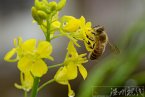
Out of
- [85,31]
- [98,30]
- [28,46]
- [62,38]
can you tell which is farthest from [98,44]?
[62,38]

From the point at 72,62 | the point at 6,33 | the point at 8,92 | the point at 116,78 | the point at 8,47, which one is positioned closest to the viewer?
the point at 72,62

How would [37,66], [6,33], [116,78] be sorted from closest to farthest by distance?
1. [37,66]
2. [116,78]
3. [6,33]

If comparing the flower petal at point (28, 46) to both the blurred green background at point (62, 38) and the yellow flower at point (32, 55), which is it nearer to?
the yellow flower at point (32, 55)

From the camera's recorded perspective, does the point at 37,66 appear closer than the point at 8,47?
Yes

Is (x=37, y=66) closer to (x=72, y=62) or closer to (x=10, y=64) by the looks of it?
(x=72, y=62)

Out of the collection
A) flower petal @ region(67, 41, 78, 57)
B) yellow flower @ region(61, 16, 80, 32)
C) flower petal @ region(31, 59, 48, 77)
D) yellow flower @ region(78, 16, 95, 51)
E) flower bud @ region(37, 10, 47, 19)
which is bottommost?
flower petal @ region(31, 59, 48, 77)

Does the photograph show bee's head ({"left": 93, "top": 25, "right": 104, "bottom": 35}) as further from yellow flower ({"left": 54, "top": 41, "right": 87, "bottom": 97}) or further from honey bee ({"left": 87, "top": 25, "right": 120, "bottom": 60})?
yellow flower ({"left": 54, "top": 41, "right": 87, "bottom": 97})

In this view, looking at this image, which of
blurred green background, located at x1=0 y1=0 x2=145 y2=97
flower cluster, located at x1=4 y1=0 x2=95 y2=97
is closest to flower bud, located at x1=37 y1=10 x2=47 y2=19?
flower cluster, located at x1=4 y1=0 x2=95 y2=97

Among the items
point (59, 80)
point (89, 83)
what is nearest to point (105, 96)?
point (89, 83)
